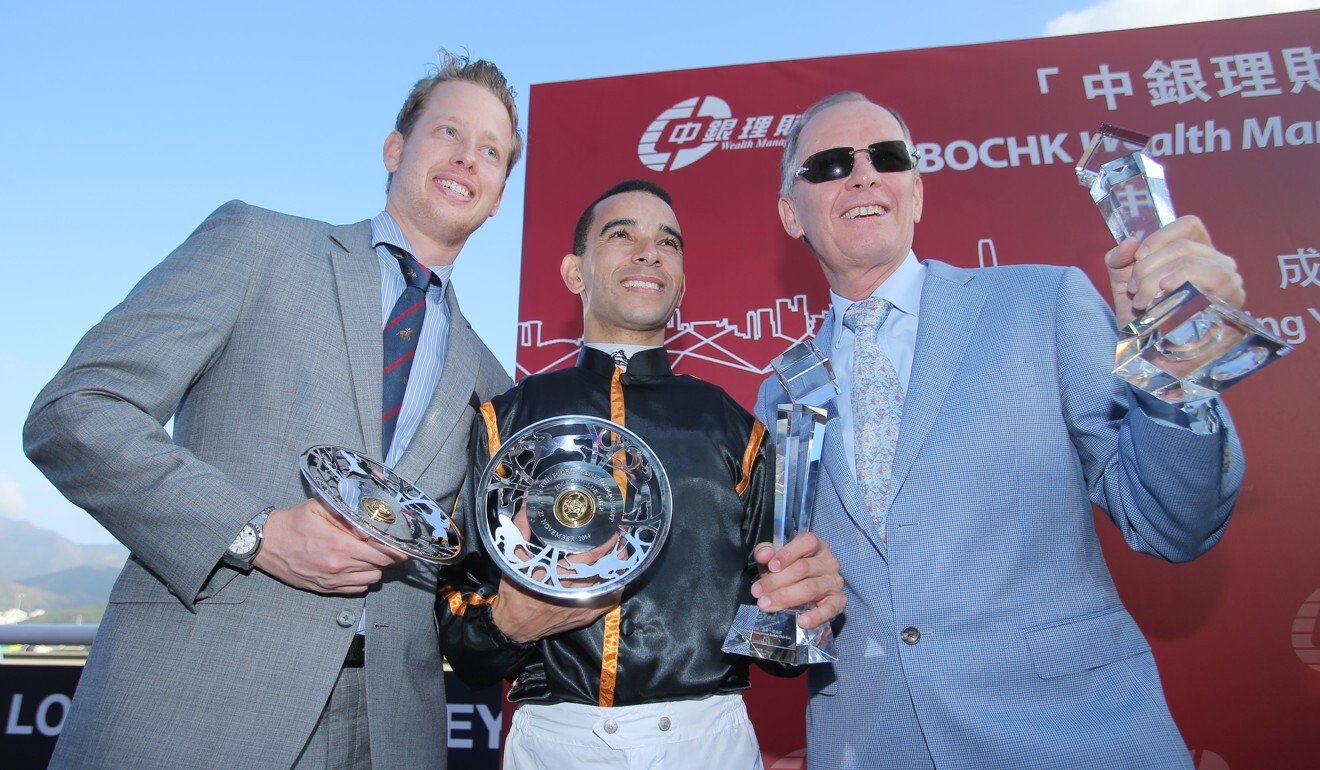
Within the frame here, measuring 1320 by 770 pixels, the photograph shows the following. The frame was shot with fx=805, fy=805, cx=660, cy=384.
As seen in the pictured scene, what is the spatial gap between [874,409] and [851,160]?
0.84 metres

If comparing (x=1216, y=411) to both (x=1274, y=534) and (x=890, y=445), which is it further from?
(x=1274, y=534)

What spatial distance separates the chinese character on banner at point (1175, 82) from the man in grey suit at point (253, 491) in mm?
3846

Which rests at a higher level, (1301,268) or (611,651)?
(1301,268)

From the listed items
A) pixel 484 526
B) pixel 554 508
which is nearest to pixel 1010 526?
pixel 554 508

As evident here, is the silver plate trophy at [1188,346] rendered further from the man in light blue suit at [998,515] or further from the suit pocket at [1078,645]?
the suit pocket at [1078,645]

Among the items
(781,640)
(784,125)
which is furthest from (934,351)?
(784,125)

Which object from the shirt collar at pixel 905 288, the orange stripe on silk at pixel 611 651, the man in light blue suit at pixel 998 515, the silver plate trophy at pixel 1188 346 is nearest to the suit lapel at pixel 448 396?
the orange stripe on silk at pixel 611 651

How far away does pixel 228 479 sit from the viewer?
5.99 ft

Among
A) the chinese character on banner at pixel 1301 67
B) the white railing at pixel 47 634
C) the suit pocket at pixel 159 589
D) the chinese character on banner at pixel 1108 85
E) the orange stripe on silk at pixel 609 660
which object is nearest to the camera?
A: the suit pocket at pixel 159 589

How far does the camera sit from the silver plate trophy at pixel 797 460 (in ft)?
6.29

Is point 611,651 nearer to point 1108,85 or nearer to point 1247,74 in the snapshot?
point 1108,85

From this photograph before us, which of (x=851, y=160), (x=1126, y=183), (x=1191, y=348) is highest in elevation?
(x=851, y=160)

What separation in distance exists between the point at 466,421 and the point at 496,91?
1307 millimetres

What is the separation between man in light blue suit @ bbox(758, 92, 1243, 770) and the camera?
1.73 m
